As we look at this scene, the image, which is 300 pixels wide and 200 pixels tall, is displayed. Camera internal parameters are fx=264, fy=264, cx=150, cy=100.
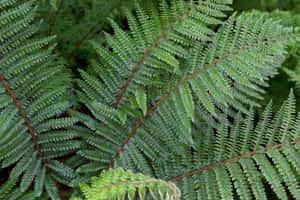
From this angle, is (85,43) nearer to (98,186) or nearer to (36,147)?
(36,147)

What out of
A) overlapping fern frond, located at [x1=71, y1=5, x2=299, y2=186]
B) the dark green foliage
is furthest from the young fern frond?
overlapping fern frond, located at [x1=71, y1=5, x2=299, y2=186]

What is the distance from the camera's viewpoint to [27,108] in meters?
1.48

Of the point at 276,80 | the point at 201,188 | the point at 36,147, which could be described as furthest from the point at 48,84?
the point at 276,80

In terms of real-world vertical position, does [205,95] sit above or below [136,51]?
below

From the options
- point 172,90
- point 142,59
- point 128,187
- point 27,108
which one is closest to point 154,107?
point 172,90

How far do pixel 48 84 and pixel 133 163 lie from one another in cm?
70

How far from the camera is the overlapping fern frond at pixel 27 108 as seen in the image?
1375 mm

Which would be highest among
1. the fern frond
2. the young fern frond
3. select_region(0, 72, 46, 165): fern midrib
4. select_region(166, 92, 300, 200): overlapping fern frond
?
the fern frond

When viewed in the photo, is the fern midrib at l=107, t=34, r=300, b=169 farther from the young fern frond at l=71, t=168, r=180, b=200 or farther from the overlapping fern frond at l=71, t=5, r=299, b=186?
the young fern frond at l=71, t=168, r=180, b=200

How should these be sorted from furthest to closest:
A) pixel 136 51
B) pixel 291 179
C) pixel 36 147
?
pixel 36 147 → pixel 136 51 → pixel 291 179

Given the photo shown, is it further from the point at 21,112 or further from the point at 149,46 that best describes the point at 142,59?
the point at 21,112

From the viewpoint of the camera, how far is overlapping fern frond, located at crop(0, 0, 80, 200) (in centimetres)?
138

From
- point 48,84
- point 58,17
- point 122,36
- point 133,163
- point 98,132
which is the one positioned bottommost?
point 133,163

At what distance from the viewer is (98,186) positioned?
117 cm
